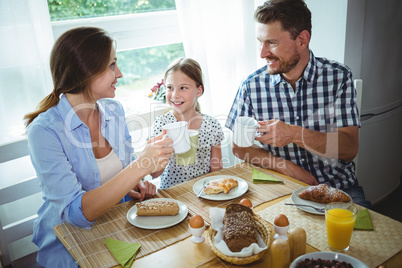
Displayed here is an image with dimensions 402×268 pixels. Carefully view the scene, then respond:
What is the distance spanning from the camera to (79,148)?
1410 mm

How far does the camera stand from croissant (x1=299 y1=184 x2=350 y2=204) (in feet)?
3.90

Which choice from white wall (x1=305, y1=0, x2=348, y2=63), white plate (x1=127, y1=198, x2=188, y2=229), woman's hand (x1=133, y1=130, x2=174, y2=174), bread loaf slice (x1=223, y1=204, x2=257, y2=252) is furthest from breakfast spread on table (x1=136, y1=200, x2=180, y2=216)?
white wall (x1=305, y1=0, x2=348, y2=63)

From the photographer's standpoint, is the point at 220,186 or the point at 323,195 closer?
the point at 323,195

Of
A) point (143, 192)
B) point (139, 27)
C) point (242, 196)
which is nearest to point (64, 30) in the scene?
point (139, 27)

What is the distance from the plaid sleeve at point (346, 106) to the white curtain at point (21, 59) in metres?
1.58

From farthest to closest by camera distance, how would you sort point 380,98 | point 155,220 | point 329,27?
point 380,98, point 329,27, point 155,220

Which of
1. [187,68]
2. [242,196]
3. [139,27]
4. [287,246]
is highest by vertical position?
[139,27]

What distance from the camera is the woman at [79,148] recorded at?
124 cm

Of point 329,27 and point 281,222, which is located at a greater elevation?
point 329,27

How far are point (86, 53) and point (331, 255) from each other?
1104mm

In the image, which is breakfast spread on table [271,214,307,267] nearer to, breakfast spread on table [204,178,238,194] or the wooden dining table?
the wooden dining table

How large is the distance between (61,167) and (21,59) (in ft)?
3.13

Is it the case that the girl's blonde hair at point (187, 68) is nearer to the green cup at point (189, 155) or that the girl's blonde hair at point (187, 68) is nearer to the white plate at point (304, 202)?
the green cup at point (189, 155)

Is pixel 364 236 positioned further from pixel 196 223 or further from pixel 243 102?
pixel 243 102
